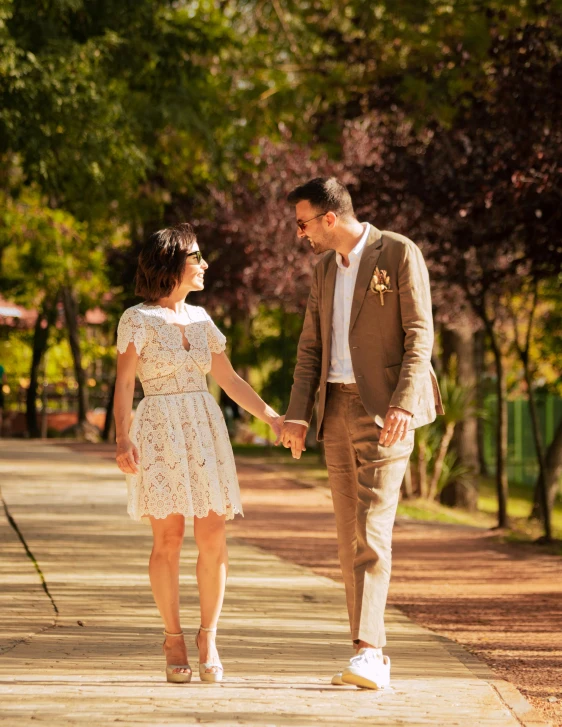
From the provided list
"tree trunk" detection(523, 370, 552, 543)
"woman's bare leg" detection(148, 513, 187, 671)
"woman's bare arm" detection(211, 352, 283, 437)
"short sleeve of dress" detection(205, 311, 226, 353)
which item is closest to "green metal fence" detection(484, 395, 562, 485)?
"tree trunk" detection(523, 370, 552, 543)

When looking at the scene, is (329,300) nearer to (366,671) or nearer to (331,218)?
(331,218)

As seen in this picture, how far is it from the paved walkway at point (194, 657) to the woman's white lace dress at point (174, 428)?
2.47ft

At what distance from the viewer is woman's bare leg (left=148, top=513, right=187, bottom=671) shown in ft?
17.2

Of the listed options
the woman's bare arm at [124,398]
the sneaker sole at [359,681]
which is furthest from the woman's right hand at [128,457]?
the sneaker sole at [359,681]

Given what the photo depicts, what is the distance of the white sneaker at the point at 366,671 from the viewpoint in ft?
16.5

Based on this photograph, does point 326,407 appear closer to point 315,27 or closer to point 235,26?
point 315,27

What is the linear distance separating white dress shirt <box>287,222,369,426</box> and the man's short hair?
0.54 ft

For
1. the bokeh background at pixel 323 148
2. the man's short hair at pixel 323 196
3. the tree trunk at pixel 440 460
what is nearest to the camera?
the man's short hair at pixel 323 196

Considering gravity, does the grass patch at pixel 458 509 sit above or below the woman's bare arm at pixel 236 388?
below

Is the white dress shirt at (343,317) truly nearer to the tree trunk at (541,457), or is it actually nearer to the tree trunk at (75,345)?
the tree trunk at (541,457)

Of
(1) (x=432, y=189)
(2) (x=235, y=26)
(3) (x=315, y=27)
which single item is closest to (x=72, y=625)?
(1) (x=432, y=189)

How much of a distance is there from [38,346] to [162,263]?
90.7ft

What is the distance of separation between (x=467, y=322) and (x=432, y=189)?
764 cm

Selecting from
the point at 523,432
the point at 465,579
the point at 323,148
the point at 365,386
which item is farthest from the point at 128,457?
the point at 523,432
